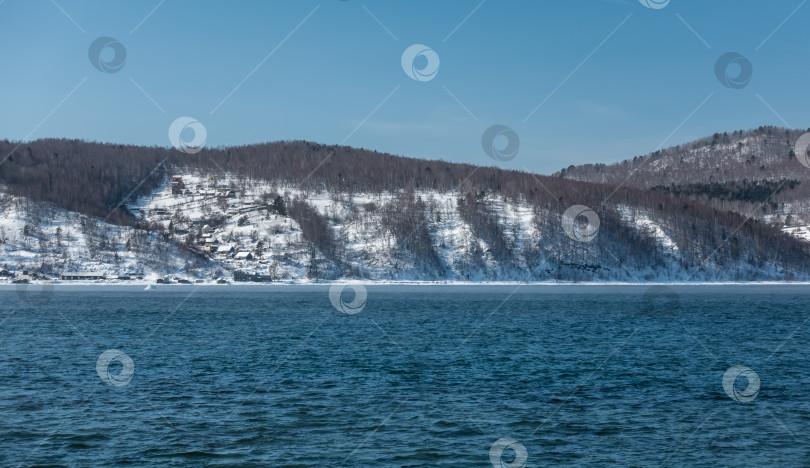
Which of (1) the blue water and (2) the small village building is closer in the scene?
(1) the blue water

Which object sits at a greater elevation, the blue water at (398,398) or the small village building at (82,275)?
the small village building at (82,275)

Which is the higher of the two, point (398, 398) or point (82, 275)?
point (82, 275)

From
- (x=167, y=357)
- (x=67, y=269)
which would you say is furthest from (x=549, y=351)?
(x=67, y=269)

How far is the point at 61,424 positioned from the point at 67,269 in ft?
571

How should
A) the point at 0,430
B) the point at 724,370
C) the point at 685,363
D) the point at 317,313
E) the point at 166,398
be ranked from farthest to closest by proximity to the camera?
1. the point at 317,313
2. the point at 685,363
3. the point at 724,370
4. the point at 166,398
5. the point at 0,430

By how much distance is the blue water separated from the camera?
26906 mm

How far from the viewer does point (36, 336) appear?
211ft

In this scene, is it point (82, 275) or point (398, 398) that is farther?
point (82, 275)

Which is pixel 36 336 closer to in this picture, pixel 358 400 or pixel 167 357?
pixel 167 357

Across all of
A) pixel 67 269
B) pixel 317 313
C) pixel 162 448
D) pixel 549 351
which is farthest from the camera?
pixel 67 269

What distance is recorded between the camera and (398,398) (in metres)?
36.1

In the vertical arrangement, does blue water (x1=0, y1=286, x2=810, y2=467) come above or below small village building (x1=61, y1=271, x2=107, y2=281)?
below

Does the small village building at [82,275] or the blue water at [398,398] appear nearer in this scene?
the blue water at [398,398]

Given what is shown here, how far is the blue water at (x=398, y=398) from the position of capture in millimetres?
26906
